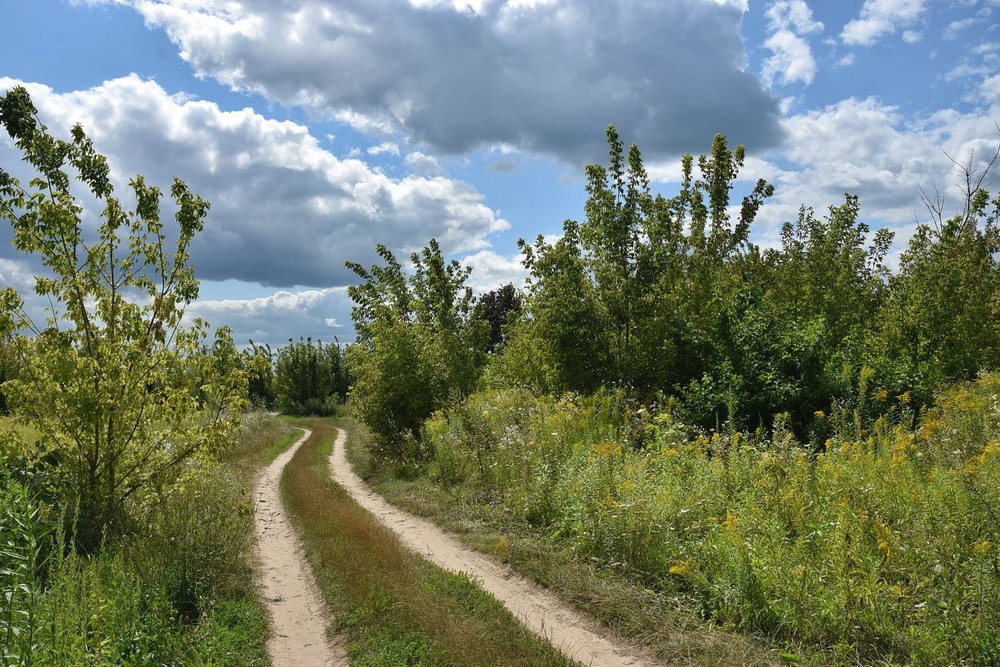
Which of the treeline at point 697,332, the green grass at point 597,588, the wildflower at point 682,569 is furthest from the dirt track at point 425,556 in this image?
the treeline at point 697,332

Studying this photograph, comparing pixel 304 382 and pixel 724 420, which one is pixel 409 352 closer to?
pixel 724 420

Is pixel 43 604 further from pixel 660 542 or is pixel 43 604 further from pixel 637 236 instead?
pixel 637 236

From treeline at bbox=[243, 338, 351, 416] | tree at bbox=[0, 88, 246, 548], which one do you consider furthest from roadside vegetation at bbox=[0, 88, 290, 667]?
treeline at bbox=[243, 338, 351, 416]

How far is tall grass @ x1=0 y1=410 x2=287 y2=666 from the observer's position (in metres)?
3.86

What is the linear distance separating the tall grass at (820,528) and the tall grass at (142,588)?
3717 mm

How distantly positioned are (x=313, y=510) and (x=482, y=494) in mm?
2911

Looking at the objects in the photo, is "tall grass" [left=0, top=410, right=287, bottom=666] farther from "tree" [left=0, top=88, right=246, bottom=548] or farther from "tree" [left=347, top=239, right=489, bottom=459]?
"tree" [left=347, top=239, right=489, bottom=459]

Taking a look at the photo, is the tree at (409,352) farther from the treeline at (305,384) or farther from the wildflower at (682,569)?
the treeline at (305,384)

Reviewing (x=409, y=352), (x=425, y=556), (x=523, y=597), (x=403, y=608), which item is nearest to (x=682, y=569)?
(x=523, y=597)

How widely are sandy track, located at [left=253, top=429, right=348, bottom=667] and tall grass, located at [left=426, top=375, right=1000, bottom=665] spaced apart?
2.92 m

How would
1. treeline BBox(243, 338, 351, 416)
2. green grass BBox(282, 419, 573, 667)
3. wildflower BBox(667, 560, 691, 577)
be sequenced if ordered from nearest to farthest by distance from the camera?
green grass BBox(282, 419, 573, 667) < wildflower BBox(667, 560, 691, 577) < treeline BBox(243, 338, 351, 416)

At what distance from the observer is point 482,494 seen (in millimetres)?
10773

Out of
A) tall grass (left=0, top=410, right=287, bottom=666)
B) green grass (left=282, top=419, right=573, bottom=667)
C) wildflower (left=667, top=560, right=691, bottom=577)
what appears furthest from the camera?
wildflower (left=667, top=560, right=691, bottom=577)

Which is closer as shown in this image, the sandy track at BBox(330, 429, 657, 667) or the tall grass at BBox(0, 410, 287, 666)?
the tall grass at BBox(0, 410, 287, 666)
